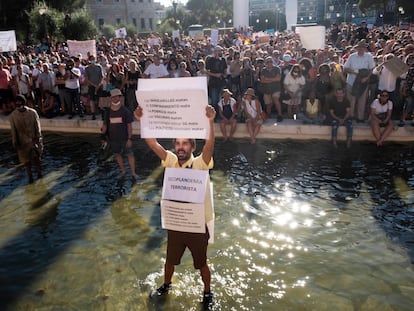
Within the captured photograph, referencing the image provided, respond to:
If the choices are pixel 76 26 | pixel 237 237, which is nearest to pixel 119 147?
pixel 237 237

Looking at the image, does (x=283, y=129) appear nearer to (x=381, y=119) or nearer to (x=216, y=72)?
(x=381, y=119)

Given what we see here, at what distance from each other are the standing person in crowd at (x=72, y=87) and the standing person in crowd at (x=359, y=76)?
7753mm

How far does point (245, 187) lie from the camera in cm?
791

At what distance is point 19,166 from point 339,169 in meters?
7.05

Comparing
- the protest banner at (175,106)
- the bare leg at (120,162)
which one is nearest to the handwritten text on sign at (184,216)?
the protest banner at (175,106)

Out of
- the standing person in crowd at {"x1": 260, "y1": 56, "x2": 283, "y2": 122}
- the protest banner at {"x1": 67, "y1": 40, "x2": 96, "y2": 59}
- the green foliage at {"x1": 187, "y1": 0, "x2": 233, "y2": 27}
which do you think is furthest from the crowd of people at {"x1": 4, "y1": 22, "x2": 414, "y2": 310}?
the green foliage at {"x1": 187, "y1": 0, "x2": 233, "y2": 27}

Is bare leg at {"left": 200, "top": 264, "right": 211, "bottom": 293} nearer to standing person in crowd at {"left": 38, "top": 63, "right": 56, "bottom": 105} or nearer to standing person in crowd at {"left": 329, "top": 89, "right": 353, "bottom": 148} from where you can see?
standing person in crowd at {"left": 329, "top": 89, "right": 353, "bottom": 148}

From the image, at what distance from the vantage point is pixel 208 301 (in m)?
4.62

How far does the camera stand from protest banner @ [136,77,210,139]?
3850 millimetres

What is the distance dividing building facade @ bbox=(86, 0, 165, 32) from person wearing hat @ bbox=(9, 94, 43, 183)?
66.3 meters

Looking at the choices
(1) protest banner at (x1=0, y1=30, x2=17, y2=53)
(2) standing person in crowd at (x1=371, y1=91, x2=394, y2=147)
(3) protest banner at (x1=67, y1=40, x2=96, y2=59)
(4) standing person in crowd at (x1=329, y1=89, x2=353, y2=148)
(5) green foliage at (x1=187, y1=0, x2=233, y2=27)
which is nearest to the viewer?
(2) standing person in crowd at (x1=371, y1=91, x2=394, y2=147)

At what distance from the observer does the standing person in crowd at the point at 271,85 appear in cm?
1158

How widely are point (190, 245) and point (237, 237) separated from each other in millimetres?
1777

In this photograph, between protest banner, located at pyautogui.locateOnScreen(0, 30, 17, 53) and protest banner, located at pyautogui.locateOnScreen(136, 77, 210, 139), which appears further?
protest banner, located at pyautogui.locateOnScreen(0, 30, 17, 53)
